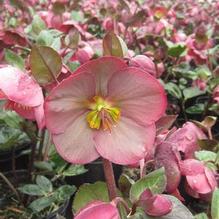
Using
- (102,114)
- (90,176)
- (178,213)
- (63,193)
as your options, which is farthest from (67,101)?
(90,176)

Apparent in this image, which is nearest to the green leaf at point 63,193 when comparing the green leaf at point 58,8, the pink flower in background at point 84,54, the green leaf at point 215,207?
the pink flower in background at point 84,54

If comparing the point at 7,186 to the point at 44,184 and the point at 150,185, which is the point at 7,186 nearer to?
the point at 44,184

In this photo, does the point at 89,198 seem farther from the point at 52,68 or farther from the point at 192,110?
the point at 192,110

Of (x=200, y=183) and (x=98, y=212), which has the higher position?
(x=98, y=212)

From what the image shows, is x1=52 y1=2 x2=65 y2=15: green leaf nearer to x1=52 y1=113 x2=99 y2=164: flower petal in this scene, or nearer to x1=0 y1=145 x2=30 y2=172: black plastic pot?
x1=0 y1=145 x2=30 y2=172: black plastic pot

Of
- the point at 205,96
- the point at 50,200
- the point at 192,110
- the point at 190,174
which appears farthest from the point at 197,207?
the point at 205,96

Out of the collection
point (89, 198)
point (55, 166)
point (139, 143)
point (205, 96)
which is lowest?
point (205, 96)
